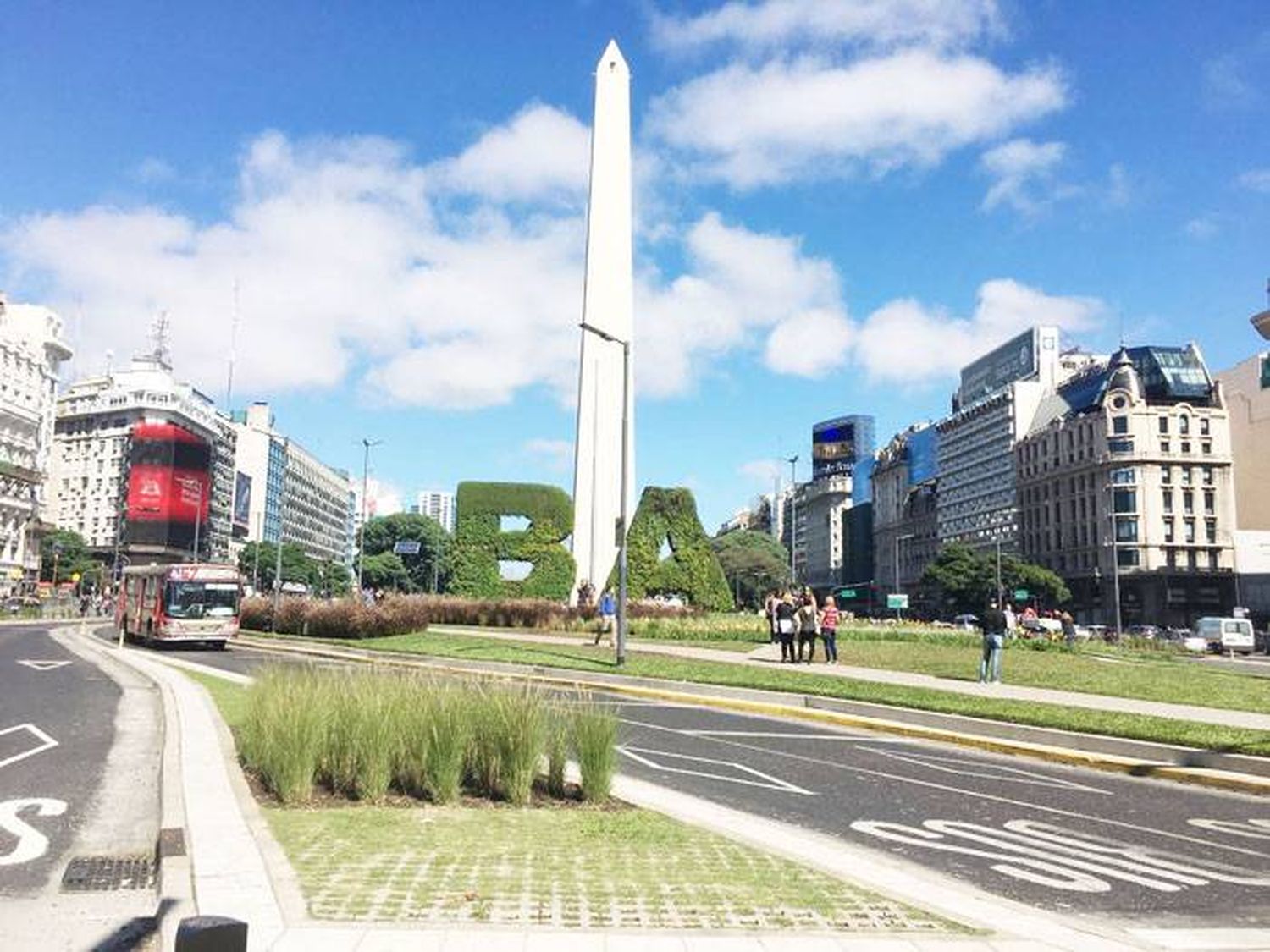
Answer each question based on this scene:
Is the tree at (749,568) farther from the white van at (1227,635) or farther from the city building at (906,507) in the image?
the white van at (1227,635)

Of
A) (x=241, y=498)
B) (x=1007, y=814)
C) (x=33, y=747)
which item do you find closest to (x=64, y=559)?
(x=241, y=498)

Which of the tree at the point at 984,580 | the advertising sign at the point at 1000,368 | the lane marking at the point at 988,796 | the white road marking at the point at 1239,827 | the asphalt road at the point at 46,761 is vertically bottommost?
the white road marking at the point at 1239,827

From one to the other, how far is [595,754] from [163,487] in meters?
147

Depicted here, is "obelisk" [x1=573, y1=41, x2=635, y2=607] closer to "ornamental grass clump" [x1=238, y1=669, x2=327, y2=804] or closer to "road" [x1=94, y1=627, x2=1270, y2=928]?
"road" [x1=94, y1=627, x2=1270, y2=928]

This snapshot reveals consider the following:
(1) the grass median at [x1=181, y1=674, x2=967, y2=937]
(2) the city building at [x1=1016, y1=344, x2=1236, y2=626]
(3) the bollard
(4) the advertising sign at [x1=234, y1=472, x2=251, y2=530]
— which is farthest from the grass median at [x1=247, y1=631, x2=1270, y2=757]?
(4) the advertising sign at [x1=234, y1=472, x2=251, y2=530]

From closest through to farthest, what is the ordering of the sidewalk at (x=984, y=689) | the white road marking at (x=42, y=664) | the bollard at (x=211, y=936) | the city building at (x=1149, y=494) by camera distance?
the bollard at (x=211, y=936)
the sidewalk at (x=984, y=689)
the white road marking at (x=42, y=664)
the city building at (x=1149, y=494)

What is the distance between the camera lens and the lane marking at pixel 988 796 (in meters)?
8.59

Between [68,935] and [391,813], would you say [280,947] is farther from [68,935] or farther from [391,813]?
[391,813]

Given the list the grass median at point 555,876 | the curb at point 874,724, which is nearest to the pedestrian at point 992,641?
the curb at point 874,724

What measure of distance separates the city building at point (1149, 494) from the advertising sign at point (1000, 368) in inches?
778

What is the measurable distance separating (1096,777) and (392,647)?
22.3 meters

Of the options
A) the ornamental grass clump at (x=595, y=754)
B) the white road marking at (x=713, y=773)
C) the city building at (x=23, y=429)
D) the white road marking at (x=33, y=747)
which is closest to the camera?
the ornamental grass clump at (x=595, y=754)

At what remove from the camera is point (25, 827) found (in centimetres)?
840

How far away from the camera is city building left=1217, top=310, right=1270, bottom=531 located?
10988 centimetres
